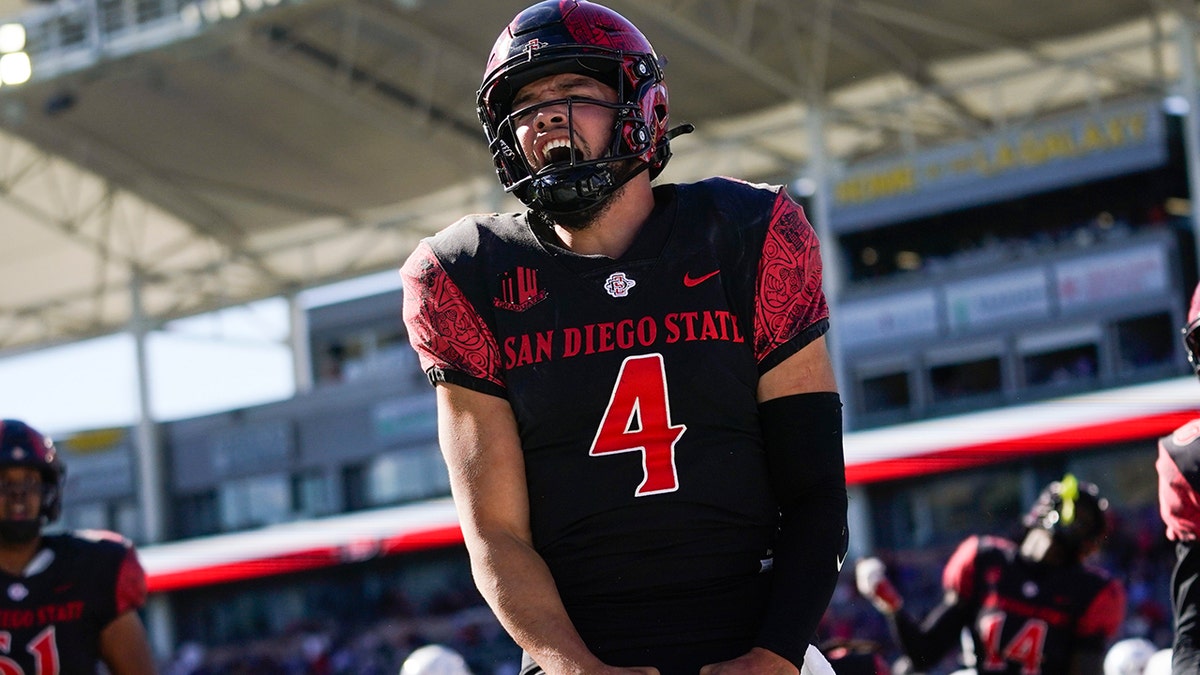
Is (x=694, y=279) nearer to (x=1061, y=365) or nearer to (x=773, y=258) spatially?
(x=773, y=258)

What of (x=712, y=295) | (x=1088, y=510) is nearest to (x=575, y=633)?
(x=712, y=295)

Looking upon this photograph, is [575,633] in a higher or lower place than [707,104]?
lower

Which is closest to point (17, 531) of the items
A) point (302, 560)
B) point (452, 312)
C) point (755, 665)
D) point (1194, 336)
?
point (452, 312)

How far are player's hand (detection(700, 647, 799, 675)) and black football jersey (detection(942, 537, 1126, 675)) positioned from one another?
5.30 metres

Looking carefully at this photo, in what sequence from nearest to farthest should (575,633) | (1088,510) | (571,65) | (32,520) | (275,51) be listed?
(575,633) → (571,65) → (32,520) → (1088,510) → (275,51)

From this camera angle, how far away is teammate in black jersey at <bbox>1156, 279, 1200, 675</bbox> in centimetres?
385

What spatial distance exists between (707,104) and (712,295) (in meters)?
24.8

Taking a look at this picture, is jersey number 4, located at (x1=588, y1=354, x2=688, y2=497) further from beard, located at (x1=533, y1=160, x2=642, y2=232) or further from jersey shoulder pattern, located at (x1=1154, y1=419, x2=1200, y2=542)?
jersey shoulder pattern, located at (x1=1154, y1=419, x2=1200, y2=542)

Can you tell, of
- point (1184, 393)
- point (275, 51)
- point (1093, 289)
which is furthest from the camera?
point (275, 51)

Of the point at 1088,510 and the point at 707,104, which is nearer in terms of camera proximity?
the point at 1088,510

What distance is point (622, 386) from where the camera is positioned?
264cm

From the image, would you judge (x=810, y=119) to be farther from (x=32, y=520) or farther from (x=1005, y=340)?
(x=32, y=520)

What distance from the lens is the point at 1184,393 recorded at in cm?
1742

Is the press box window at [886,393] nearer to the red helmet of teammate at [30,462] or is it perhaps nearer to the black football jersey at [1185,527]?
the red helmet of teammate at [30,462]
